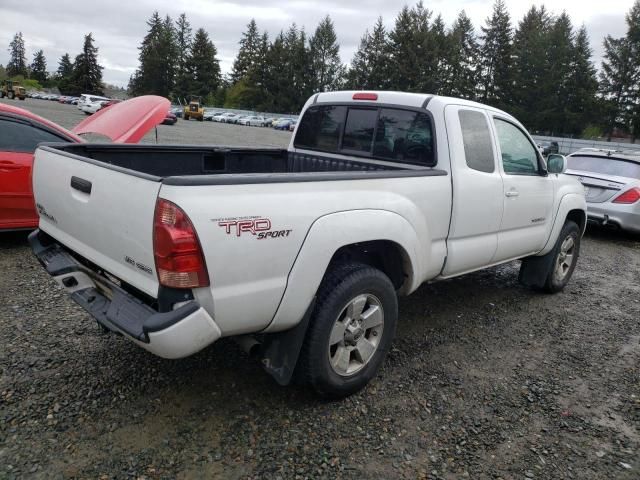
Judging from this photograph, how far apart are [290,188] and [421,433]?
62.4 inches

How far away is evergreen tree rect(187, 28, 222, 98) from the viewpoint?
3487 inches

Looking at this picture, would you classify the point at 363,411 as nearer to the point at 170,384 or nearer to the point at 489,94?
the point at 170,384

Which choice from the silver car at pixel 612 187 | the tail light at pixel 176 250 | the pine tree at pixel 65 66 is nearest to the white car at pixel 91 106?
the silver car at pixel 612 187

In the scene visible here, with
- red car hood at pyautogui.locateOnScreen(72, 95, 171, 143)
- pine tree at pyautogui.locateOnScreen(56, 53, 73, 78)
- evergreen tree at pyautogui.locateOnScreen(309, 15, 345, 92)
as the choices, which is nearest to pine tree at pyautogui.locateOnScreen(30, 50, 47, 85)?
pine tree at pyautogui.locateOnScreen(56, 53, 73, 78)

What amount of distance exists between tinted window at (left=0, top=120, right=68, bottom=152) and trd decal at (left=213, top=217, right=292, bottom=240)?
4.31m

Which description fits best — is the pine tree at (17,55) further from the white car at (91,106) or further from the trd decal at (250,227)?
the trd decal at (250,227)

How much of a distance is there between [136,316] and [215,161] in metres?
2.21

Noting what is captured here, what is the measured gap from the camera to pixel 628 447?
300 cm

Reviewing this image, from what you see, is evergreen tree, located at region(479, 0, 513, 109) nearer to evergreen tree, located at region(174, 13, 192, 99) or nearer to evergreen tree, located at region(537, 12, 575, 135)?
evergreen tree, located at region(537, 12, 575, 135)

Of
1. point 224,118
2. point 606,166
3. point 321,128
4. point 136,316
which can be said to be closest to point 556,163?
point 321,128

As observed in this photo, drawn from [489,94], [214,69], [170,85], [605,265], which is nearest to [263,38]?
[214,69]

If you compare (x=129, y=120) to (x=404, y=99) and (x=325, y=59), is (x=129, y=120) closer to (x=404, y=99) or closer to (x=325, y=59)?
(x=404, y=99)

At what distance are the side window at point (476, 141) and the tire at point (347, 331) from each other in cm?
133

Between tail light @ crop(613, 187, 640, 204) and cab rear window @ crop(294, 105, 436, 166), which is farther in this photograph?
tail light @ crop(613, 187, 640, 204)
